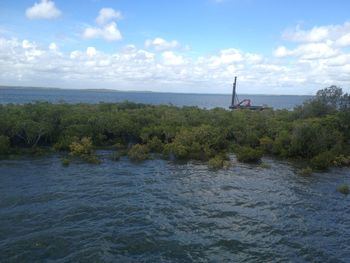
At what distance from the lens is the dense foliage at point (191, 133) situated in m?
41.7

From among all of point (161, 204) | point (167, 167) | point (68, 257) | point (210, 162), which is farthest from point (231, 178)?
point (68, 257)

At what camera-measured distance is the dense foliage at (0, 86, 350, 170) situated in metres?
41.7

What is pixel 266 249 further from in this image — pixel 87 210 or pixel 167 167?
pixel 167 167

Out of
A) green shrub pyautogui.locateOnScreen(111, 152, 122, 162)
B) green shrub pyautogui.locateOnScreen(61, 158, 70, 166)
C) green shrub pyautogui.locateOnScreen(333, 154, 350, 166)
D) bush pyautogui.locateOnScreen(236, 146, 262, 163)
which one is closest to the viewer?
green shrub pyautogui.locateOnScreen(61, 158, 70, 166)

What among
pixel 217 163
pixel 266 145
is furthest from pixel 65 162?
pixel 266 145

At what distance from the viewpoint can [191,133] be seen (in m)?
44.5

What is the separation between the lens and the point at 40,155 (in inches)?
1594

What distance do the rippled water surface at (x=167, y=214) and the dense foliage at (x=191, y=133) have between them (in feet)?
15.6

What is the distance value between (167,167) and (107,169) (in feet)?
20.3

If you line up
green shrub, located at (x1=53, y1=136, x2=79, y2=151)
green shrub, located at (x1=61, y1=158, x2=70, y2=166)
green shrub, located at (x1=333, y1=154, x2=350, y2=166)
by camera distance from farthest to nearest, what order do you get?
green shrub, located at (x1=53, y1=136, x2=79, y2=151)
green shrub, located at (x1=333, y1=154, x2=350, y2=166)
green shrub, located at (x1=61, y1=158, x2=70, y2=166)

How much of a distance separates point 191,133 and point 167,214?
66.0 feet

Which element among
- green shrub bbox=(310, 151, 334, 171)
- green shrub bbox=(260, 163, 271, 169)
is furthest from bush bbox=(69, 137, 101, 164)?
green shrub bbox=(310, 151, 334, 171)

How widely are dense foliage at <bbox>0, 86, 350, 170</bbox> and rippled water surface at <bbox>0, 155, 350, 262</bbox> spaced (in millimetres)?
4747

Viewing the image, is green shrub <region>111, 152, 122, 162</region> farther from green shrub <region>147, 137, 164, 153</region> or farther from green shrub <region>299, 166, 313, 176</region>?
green shrub <region>299, 166, 313, 176</region>
